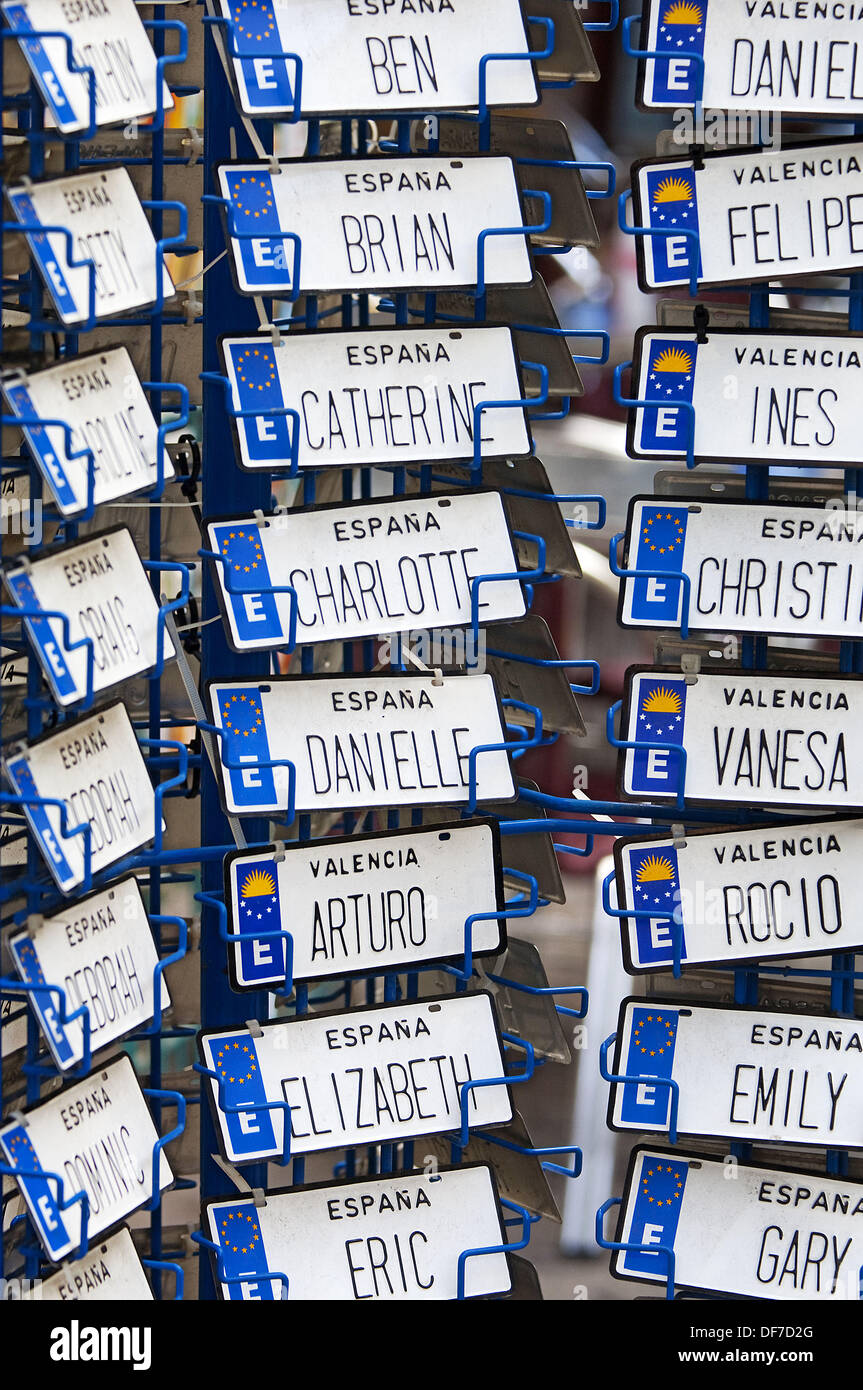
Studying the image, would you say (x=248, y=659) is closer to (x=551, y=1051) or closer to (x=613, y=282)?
(x=551, y=1051)

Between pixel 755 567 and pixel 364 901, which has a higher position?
pixel 755 567

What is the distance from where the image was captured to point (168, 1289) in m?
2.23

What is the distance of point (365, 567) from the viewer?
1946mm

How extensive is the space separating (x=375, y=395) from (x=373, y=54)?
1.13 feet

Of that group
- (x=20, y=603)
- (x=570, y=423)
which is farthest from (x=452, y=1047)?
(x=570, y=423)

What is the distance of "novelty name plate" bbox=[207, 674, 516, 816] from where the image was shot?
1930mm

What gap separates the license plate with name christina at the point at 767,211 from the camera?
6.36 feet

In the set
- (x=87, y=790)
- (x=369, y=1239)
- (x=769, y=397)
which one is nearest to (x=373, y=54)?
(x=769, y=397)

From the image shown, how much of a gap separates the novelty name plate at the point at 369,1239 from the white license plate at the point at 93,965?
0.26 m

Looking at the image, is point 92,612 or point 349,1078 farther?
point 349,1078

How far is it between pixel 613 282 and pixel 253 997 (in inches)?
129

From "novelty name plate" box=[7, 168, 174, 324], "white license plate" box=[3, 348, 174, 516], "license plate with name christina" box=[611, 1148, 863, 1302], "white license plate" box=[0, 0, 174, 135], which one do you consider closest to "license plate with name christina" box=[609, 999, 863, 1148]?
"license plate with name christina" box=[611, 1148, 863, 1302]

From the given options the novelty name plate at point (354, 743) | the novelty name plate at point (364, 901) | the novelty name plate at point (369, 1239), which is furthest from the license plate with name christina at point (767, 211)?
the novelty name plate at point (369, 1239)

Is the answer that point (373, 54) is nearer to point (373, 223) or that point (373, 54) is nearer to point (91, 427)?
point (373, 223)
